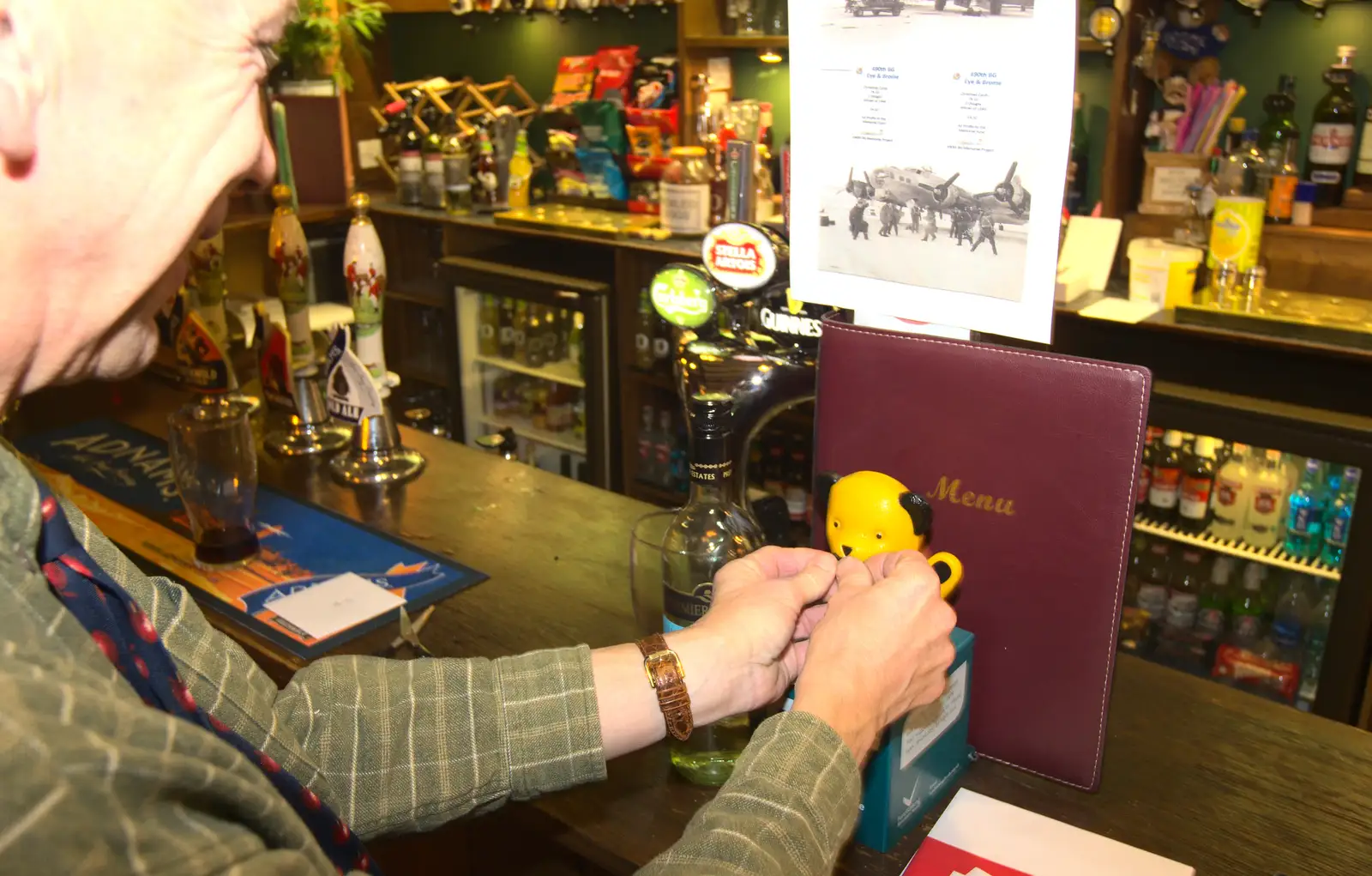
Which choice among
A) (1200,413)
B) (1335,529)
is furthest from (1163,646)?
(1200,413)

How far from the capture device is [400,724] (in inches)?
40.3

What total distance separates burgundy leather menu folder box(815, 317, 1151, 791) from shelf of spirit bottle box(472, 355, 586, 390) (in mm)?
2889

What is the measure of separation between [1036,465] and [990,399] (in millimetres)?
72

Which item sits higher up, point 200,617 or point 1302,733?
point 200,617

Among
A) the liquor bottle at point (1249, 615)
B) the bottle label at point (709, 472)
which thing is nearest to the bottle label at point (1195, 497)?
the liquor bottle at point (1249, 615)

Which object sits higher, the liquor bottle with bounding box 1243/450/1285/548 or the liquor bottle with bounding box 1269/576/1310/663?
the liquor bottle with bounding box 1243/450/1285/548

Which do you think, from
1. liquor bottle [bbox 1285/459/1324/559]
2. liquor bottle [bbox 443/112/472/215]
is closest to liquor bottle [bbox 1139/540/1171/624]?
liquor bottle [bbox 1285/459/1324/559]

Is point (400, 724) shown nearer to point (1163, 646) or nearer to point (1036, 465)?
point (1036, 465)

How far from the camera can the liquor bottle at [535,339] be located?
Result: 13.4 ft

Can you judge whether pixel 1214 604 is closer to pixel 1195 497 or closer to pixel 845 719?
pixel 1195 497

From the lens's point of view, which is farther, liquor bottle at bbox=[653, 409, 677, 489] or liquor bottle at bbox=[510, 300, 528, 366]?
liquor bottle at bbox=[510, 300, 528, 366]

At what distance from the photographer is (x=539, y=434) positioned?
4160 mm

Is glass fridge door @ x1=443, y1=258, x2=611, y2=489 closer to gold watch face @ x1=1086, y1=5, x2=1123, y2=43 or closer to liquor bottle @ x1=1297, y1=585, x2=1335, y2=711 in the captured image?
gold watch face @ x1=1086, y1=5, x2=1123, y2=43

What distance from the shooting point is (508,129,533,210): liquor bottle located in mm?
3973
